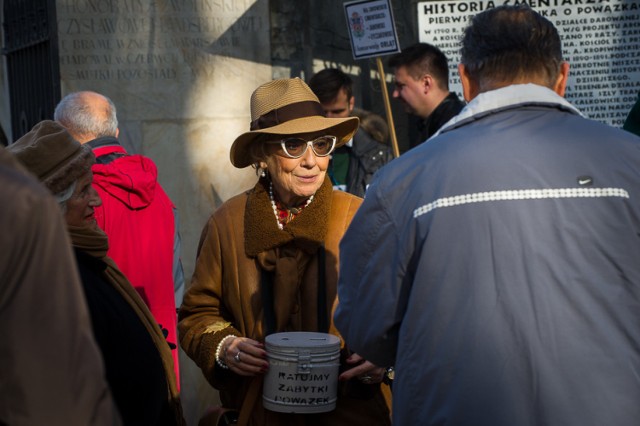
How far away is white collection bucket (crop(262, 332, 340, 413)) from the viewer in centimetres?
340

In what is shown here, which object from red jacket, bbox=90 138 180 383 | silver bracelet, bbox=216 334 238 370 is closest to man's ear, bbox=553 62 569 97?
silver bracelet, bbox=216 334 238 370

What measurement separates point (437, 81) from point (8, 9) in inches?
168

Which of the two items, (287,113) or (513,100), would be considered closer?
(513,100)

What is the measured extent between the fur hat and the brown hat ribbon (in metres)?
0.84

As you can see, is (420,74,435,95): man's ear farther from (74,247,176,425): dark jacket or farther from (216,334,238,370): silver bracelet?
(74,247,176,425): dark jacket

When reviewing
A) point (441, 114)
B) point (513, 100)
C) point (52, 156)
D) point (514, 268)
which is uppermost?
point (513, 100)

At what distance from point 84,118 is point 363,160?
6.74 feet

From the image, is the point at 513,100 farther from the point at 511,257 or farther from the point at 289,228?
the point at 289,228

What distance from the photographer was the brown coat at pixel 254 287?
3.66 metres

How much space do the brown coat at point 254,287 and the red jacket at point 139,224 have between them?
1.49m

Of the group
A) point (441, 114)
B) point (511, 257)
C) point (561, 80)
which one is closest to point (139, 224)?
point (441, 114)

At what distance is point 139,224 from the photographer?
544cm

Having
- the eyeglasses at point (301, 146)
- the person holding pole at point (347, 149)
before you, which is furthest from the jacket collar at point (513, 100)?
the person holding pole at point (347, 149)

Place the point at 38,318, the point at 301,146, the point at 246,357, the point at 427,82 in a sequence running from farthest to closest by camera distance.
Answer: the point at 427,82 → the point at 301,146 → the point at 246,357 → the point at 38,318
